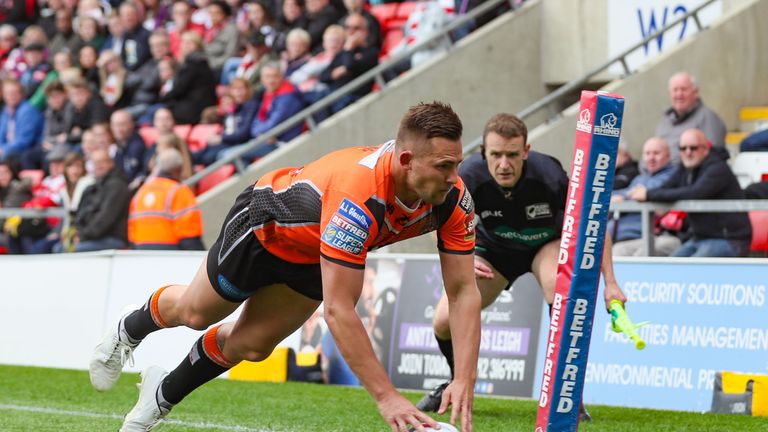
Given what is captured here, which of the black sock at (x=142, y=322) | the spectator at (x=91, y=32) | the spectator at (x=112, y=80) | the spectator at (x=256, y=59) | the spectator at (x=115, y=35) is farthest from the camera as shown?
the spectator at (x=91, y=32)

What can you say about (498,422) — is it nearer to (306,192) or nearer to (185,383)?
(185,383)

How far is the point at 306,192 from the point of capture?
6020mm

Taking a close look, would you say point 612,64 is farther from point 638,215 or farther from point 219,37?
point 219,37

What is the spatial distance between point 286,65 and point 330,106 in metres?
1.28

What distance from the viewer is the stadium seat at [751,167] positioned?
41.1ft

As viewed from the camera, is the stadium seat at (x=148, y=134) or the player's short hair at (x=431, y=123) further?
the stadium seat at (x=148, y=134)

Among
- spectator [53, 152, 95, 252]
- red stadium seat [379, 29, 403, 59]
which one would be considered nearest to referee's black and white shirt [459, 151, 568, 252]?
spectator [53, 152, 95, 252]

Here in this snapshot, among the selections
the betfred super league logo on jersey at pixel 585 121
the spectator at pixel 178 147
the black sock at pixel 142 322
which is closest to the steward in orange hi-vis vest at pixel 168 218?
the spectator at pixel 178 147

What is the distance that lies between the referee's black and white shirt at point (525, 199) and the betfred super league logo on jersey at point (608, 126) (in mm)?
2767

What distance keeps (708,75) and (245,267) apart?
930cm

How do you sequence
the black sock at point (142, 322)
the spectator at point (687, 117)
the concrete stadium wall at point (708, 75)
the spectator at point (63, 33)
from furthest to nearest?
the spectator at point (63, 33) → the concrete stadium wall at point (708, 75) → the spectator at point (687, 117) → the black sock at point (142, 322)

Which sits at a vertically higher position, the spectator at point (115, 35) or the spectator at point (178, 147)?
the spectator at point (115, 35)

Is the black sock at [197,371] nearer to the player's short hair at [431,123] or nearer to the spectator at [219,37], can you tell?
the player's short hair at [431,123]

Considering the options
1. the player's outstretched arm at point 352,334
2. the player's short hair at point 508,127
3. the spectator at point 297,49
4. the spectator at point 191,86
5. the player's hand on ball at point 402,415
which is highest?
the spectator at point 297,49
